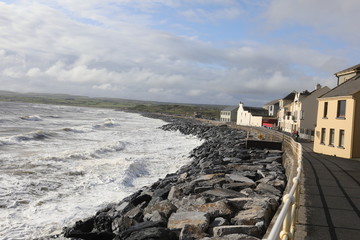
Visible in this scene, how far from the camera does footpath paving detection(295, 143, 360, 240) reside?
19.4ft

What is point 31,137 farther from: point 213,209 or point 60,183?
point 213,209

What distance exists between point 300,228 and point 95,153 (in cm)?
2020

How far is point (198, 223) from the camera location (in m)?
7.36

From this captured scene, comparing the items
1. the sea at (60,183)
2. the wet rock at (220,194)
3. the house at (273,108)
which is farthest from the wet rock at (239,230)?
the house at (273,108)

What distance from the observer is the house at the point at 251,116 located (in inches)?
2699

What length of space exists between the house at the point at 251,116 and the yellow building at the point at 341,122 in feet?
142

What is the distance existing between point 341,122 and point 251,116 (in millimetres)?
52112

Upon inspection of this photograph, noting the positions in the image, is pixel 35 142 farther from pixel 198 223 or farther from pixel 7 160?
pixel 198 223

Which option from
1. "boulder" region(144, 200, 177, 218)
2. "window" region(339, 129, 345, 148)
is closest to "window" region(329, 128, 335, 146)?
"window" region(339, 129, 345, 148)

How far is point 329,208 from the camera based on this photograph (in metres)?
7.53

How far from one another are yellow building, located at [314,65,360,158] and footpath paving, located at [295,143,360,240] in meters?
8.28

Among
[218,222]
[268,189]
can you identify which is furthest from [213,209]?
[268,189]

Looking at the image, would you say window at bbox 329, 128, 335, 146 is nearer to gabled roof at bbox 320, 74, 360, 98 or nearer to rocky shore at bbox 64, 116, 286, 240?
gabled roof at bbox 320, 74, 360, 98

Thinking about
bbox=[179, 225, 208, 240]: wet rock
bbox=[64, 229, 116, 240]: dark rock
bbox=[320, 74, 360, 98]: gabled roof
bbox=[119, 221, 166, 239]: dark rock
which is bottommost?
bbox=[64, 229, 116, 240]: dark rock
